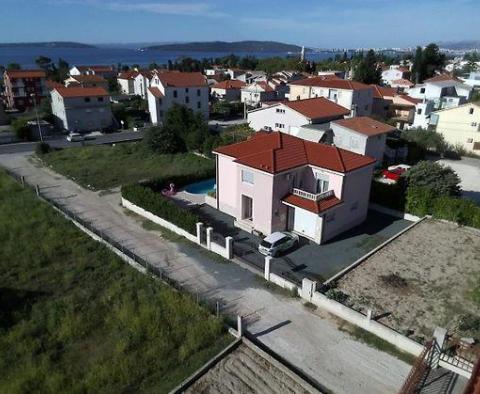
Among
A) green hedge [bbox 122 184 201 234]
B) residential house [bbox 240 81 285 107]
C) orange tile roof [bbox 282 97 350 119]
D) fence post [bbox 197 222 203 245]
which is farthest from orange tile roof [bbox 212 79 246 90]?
fence post [bbox 197 222 203 245]

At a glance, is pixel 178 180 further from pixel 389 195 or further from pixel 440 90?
pixel 440 90

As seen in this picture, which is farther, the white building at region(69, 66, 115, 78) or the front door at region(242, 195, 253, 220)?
the white building at region(69, 66, 115, 78)

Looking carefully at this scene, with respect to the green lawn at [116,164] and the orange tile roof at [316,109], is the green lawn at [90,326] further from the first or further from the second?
the orange tile roof at [316,109]

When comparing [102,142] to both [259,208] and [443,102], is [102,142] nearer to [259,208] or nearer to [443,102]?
[259,208]

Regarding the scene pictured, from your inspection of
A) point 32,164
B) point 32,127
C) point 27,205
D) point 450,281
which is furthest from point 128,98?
point 450,281

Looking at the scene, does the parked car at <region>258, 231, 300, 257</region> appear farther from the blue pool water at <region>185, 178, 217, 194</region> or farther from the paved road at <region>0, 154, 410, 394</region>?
the blue pool water at <region>185, 178, 217, 194</region>

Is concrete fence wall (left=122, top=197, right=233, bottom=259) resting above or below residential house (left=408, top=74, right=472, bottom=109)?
below
